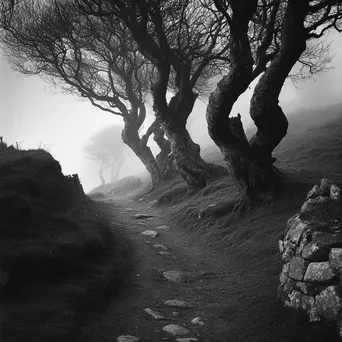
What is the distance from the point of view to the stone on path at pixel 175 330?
557cm

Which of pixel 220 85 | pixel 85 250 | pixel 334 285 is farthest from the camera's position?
pixel 220 85

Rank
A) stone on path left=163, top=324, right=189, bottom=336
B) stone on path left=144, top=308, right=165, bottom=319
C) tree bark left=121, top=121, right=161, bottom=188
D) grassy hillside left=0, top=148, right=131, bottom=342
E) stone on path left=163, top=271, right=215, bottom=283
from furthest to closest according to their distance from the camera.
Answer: tree bark left=121, top=121, right=161, bottom=188
stone on path left=163, top=271, right=215, bottom=283
stone on path left=144, top=308, right=165, bottom=319
stone on path left=163, top=324, right=189, bottom=336
grassy hillside left=0, top=148, right=131, bottom=342

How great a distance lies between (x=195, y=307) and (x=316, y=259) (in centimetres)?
288

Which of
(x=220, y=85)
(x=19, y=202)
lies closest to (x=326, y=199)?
(x=220, y=85)

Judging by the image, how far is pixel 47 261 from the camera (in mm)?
6656

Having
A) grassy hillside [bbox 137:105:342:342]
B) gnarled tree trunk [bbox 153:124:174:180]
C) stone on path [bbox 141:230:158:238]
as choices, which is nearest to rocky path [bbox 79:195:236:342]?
grassy hillside [bbox 137:105:342:342]

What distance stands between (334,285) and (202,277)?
4.07 m

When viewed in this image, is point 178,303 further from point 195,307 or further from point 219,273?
point 219,273

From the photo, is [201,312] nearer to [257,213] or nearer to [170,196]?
[257,213]

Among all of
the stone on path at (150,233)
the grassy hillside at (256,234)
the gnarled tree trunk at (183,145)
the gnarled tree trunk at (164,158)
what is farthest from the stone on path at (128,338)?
the gnarled tree trunk at (164,158)

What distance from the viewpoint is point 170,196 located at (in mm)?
18828

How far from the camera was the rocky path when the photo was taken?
5473 millimetres

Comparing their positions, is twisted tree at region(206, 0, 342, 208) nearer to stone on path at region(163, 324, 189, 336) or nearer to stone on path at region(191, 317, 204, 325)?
stone on path at region(191, 317, 204, 325)

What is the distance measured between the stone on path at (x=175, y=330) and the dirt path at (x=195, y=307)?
0.27ft
